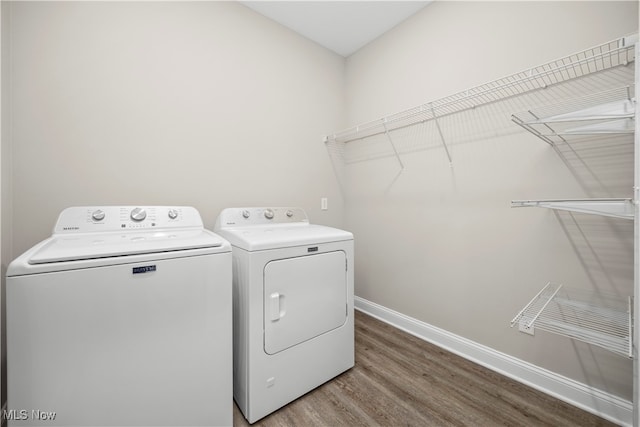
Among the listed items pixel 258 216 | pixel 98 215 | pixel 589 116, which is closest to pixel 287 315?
pixel 258 216

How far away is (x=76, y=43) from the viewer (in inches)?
58.6

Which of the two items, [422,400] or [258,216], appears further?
[258,216]

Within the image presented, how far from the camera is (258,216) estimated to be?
6.58ft

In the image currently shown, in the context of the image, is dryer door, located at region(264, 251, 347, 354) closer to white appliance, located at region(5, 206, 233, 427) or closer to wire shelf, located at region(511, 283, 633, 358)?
white appliance, located at region(5, 206, 233, 427)

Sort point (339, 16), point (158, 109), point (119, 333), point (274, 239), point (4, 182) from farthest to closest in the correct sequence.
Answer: point (339, 16)
point (158, 109)
point (274, 239)
point (4, 182)
point (119, 333)

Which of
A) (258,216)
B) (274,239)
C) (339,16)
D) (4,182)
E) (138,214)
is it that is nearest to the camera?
(4,182)

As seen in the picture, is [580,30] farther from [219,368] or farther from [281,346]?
[219,368]

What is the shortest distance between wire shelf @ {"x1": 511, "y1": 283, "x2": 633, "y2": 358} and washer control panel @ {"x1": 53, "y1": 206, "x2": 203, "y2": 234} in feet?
5.97

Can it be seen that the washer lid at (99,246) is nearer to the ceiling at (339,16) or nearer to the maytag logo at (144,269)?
the maytag logo at (144,269)

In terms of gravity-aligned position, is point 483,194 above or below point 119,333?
above

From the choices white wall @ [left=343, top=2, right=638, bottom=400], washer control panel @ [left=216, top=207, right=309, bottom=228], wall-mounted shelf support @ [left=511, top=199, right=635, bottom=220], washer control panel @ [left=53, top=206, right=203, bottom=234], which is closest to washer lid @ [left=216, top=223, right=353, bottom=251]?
washer control panel @ [left=216, top=207, right=309, bottom=228]

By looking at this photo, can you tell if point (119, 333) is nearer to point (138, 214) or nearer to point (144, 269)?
point (144, 269)

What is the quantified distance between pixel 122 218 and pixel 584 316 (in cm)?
252

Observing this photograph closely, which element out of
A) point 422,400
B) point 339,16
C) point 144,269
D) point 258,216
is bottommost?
point 422,400
